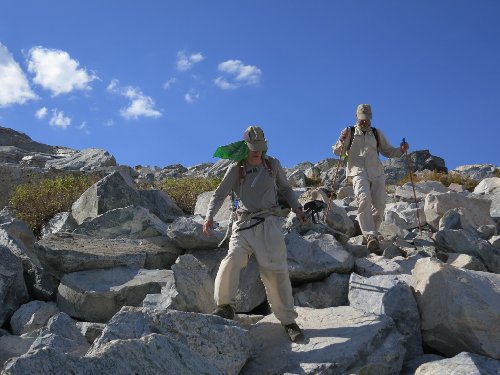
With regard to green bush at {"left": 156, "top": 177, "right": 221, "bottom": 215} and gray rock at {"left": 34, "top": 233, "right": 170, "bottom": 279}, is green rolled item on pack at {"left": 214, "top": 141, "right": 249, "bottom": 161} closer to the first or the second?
gray rock at {"left": 34, "top": 233, "right": 170, "bottom": 279}

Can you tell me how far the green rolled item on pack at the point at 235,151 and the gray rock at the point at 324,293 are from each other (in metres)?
2.40

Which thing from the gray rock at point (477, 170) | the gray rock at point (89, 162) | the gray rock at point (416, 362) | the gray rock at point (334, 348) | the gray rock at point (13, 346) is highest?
the gray rock at point (89, 162)

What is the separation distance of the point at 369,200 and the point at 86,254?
468 cm

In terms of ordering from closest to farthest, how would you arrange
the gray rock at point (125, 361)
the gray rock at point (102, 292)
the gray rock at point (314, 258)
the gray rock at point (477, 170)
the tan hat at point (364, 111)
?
1. the gray rock at point (125, 361)
2. the gray rock at point (102, 292)
3. the gray rock at point (314, 258)
4. the tan hat at point (364, 111)
5. the gray rock at point (477, 170)

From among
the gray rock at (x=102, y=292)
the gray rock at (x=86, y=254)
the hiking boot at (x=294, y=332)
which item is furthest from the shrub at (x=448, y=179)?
the hiking boot at (x=294, y=332)

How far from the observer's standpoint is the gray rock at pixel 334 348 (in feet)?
18.0

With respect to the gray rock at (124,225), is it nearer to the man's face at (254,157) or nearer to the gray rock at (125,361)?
the man's face at (254,157)

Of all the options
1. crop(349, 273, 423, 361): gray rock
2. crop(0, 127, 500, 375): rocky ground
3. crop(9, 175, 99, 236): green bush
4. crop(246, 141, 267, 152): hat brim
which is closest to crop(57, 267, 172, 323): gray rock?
crop(0, 127, 500, 375): rocky ground

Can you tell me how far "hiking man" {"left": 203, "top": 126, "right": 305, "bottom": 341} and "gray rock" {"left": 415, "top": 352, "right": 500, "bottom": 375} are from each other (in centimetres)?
136

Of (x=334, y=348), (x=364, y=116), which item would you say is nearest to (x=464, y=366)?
(x=334, y=348)

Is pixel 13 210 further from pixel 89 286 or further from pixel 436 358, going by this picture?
pixel 436 358

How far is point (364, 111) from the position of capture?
9.69 m

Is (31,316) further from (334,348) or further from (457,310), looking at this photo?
(457,310)

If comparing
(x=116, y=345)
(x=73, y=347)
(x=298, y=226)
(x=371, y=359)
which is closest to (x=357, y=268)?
(x=298, y=226)
